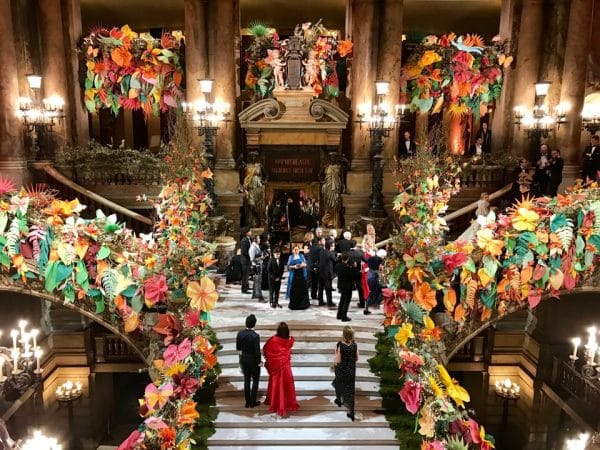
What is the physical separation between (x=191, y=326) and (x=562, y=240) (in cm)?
539

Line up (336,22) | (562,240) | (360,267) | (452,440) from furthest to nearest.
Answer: (336,22)
(360,267)
(562,240)
(452,440)

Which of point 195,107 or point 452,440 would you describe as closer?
point 452,440

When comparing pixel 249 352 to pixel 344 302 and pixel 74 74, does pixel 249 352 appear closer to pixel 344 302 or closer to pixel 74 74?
pixel 344 302

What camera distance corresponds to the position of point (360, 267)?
10.5 m

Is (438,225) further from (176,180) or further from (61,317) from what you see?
(61,317)

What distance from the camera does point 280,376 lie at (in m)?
8.19

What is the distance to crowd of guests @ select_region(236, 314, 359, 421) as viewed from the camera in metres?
7.89

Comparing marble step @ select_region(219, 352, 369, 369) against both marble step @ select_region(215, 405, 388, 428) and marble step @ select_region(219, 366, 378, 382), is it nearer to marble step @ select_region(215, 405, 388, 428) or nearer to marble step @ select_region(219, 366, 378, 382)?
marble step @ select_region(219, 366, 378, 382)

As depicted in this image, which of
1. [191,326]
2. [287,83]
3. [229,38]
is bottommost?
[191,326]

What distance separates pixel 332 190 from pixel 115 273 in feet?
26.2

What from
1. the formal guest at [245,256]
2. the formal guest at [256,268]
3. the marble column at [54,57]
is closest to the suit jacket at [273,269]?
the formal guest at [256,268]

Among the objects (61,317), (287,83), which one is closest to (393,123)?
(287,83)

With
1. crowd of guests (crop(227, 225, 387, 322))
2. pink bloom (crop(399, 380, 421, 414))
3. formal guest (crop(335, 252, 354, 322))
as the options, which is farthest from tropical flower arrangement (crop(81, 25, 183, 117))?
pink bloom (crop(399, 380, 421, 414))

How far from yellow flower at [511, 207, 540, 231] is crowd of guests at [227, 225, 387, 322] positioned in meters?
3.00
